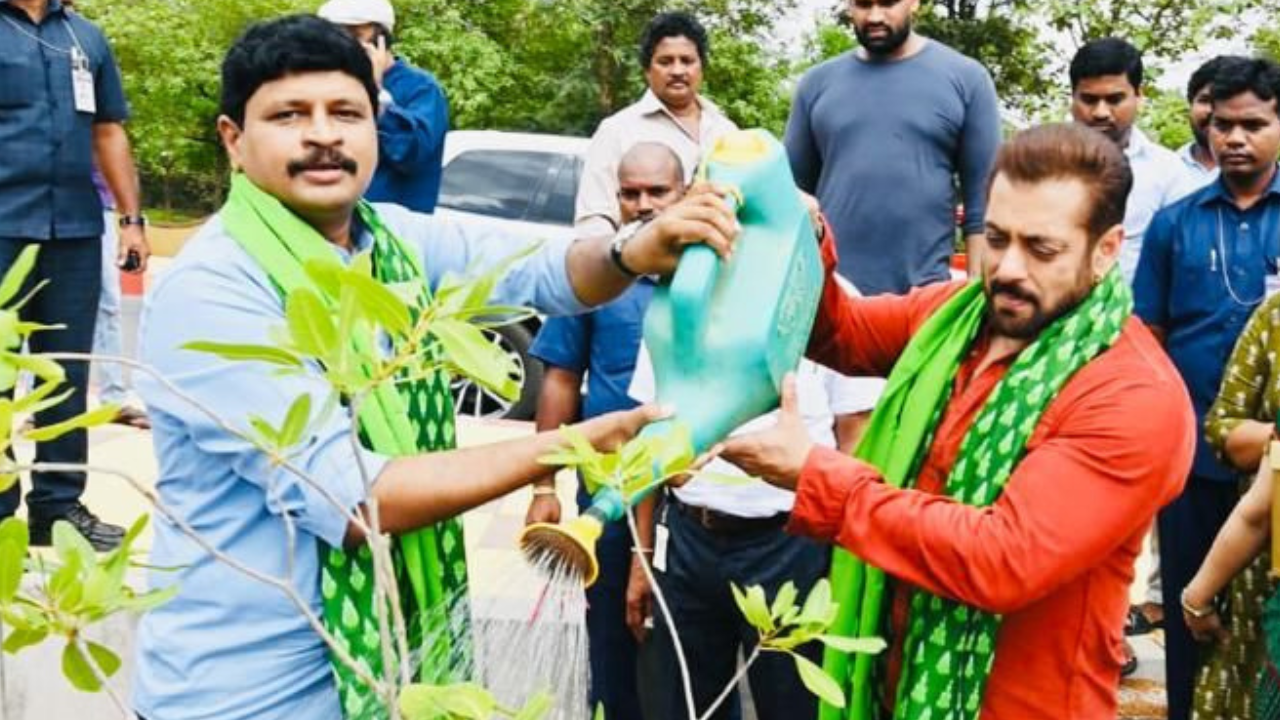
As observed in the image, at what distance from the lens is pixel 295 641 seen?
172 cm

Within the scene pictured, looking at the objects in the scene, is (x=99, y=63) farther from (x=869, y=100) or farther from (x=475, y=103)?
(x=475, y=103)

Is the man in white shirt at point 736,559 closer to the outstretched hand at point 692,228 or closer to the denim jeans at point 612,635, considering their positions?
the denim jeans at point 612,635

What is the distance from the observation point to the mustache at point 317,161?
170 cm

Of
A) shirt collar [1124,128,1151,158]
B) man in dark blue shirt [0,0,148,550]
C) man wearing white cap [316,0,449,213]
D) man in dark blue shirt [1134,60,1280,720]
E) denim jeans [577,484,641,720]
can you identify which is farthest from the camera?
shirt collar [1124,128,1151,158]

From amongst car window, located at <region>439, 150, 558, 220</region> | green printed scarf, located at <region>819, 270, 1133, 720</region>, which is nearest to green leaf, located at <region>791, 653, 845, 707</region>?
green printed scarf, located at <region>819, 270, 1133, 720</region>

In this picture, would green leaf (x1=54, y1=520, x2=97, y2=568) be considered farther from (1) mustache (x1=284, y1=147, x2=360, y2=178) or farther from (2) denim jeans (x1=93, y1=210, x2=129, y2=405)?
(2) denim jeans (x1=93, y1=210, x2=129, y2=405)

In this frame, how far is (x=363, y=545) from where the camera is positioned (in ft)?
5.38

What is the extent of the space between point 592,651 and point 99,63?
2.09m

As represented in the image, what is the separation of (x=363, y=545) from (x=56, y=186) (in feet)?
8.29

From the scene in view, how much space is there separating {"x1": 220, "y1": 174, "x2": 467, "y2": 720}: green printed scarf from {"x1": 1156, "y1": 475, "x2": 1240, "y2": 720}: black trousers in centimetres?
214

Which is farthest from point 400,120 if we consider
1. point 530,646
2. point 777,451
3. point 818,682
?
point 818,682

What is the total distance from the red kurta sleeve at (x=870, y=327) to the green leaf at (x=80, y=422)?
4.50ft

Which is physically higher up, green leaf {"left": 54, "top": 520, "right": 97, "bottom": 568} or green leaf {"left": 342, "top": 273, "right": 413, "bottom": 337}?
green leaf {"left": 342, "top": 273, "right": 413, "bottom": 337}

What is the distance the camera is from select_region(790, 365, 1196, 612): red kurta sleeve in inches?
70.0
